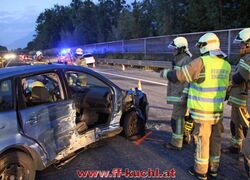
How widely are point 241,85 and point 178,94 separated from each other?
936 mm

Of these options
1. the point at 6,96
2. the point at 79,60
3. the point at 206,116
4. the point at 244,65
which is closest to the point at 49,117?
the point at 6,96

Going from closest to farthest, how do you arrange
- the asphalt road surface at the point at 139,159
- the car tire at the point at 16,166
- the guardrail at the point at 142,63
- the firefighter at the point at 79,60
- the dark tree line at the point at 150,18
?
the car tire at the point at 16,166 → the asphalt road surface at the point at 139,159 → the firefighter at the point at 79,60 → the guardrail at the point at 142,63 → the dark tree line at the point at 150,18

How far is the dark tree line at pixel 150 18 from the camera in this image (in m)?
27.7

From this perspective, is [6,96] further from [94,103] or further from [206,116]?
[206,116]

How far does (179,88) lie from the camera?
5.53 meters

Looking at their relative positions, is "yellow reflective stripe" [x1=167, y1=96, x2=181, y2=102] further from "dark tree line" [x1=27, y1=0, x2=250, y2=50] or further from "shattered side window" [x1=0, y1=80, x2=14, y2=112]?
"dark tree line" [x1=27, y1=0, x2=250, y2=50]

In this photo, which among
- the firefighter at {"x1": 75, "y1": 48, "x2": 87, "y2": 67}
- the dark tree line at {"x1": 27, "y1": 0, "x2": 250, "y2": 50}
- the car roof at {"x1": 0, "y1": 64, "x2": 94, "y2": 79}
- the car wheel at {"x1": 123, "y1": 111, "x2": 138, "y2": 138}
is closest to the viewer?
the car roof at {"x1": 0, "y1": 64, "x2": 94, "y2": 79}

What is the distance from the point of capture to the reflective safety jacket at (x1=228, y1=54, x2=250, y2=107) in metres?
5.01

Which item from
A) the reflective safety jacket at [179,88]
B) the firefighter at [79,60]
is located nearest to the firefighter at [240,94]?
the reflective safety jacket at [179,88]

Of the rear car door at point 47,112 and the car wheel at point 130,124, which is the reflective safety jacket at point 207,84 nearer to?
the rear car door at point 47,112

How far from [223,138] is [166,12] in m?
30.9

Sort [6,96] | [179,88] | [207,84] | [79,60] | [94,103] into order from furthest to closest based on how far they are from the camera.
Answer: [79,60] → [94,103] → [179,88] → [207,84] → [6,96]

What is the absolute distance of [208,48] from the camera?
4520 millimetres

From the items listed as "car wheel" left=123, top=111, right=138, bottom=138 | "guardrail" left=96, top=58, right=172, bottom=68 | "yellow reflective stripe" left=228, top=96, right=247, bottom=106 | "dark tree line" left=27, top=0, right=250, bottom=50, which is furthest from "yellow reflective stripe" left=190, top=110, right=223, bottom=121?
"dark tree line" left=27, top=0, right=250, bottom=50
